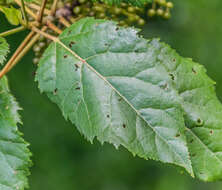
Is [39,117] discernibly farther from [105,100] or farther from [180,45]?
[105,100]

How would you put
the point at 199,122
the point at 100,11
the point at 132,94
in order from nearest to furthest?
the point at 132,94 < the point at 199,122 < the point at 100,11

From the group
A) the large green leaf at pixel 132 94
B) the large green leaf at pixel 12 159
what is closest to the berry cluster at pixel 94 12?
the large green leaf at pixel 132 94

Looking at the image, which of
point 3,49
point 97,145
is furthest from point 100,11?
point 97,145

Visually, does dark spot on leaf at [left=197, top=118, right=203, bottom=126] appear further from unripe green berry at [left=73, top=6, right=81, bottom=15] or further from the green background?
the green background

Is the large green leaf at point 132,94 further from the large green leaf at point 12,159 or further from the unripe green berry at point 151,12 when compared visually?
the unripe green berry at point 151,12

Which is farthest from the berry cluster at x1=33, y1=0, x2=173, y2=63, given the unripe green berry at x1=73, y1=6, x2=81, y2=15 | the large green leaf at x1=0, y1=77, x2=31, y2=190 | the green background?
the green background

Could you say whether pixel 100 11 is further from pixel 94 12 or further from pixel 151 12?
pixel 151 12
